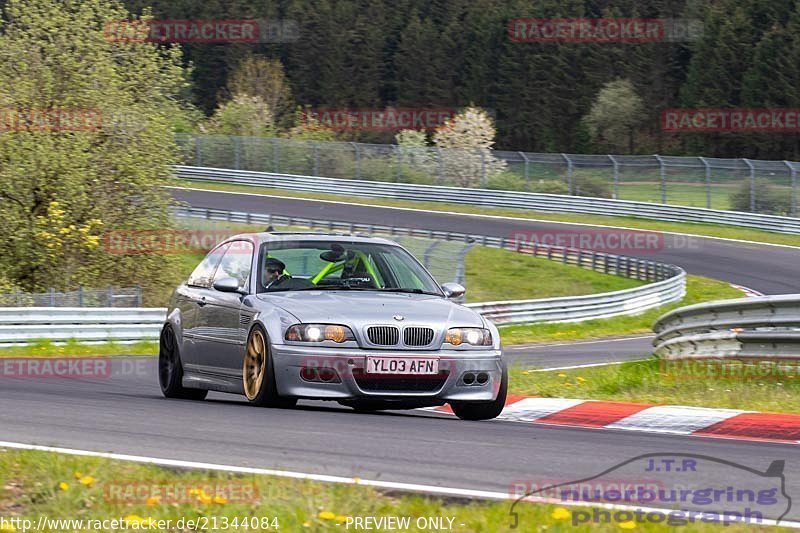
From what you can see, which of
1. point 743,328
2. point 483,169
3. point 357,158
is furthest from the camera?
point 357,158

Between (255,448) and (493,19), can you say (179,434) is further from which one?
(493,19)

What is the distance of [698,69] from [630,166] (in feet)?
122

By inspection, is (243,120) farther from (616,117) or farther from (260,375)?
(260,375)

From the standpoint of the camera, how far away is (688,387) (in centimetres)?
1194

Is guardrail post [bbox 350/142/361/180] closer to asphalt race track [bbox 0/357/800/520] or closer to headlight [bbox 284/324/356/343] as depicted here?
asphalt race track [bbox 0/357/800/520]

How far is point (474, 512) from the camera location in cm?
555

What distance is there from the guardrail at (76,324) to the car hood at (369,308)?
1245 centimetres

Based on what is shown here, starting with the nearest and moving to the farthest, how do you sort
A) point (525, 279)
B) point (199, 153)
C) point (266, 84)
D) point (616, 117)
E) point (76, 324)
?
point (76, 324)
point (525, 279)
point (199, 153)
point (616, 117)
point (266, 84)

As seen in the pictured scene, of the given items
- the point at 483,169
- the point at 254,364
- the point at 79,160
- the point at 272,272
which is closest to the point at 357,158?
the point at 483,169

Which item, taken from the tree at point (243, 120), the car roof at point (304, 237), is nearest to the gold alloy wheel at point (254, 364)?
the car roof at point (304, 237)

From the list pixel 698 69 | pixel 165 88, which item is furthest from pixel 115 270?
pixel 698 69

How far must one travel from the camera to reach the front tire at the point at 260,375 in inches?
373

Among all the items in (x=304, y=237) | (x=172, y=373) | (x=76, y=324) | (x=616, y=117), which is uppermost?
(x=616, y=117)

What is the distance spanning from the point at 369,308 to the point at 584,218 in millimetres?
42229
